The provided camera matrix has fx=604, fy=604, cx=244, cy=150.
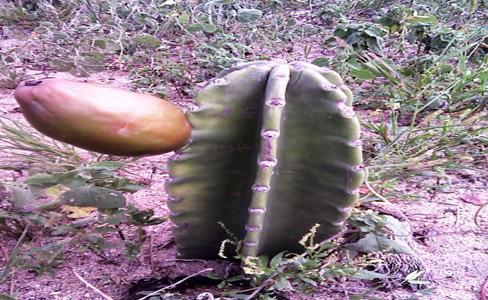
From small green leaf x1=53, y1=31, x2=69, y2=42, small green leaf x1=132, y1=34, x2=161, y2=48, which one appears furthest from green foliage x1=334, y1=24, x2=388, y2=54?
small green leaf x1=53, y1=31, x2=69, y2=42

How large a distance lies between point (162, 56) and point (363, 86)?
0.85 metres

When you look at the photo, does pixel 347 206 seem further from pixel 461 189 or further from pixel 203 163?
pixel 461 189

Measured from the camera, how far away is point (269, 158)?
926 mm

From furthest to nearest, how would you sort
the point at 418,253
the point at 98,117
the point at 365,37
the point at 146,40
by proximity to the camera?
1. the point at 146,40
2. the point at 365,37
3. the point at 418,253
4. the point at 98,117

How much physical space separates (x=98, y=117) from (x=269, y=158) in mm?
263

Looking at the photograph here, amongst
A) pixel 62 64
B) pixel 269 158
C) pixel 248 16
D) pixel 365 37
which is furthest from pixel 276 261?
pixel 248 16

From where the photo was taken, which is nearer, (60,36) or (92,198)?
(92,198)

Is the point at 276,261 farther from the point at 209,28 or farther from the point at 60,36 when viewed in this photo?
the point at 60,36

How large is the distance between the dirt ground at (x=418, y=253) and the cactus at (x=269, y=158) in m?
0.13

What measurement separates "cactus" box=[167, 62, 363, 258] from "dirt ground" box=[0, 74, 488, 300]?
13 centimetres

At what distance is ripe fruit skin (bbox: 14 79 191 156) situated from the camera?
87 cm

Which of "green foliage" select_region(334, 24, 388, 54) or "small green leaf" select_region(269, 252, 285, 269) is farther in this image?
"green foliage" select_region(334, 24, 388, 54)

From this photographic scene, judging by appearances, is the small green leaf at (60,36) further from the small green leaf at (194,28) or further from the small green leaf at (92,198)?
the small green leaf at (92,198)

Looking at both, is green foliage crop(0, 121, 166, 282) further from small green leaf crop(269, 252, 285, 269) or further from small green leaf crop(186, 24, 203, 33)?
small green leaf crop(186, 24, 203, 33)
